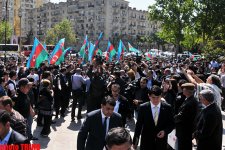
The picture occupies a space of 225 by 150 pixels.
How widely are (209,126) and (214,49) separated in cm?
3395

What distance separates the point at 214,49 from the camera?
1523 inches

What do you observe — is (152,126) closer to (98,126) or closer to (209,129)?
(209,129)

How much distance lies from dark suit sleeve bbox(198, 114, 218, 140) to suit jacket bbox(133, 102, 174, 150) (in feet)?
1.79

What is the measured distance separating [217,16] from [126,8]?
315 feet

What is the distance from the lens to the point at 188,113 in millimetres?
7012

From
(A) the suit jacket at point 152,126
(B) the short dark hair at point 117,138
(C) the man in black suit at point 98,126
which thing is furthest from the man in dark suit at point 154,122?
(B) the short dark hair at point 117,138

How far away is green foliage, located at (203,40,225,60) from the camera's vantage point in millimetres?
36112

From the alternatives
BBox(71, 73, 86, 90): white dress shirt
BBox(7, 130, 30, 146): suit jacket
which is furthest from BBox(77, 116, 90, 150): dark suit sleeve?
BBox(71, 73, 86, 90): white dress shirt

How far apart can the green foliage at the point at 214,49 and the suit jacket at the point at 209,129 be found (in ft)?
98.6

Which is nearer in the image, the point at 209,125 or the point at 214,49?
the point at 209,125

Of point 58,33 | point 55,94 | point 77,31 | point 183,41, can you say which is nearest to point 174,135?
point 55,94

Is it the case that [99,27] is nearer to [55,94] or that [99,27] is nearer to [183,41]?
[183,41]

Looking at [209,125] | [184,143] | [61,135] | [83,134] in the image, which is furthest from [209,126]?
[61,135]

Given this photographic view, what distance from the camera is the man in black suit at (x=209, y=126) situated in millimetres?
6164
